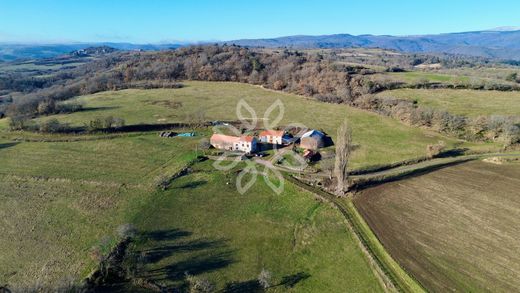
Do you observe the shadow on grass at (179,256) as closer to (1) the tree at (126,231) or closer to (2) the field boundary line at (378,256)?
(1) the tree at (126,231)

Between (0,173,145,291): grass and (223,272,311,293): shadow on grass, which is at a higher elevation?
(0,173,145,291): grass

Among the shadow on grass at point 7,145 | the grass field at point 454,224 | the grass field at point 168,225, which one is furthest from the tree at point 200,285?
the shadow on grass at point 7,145

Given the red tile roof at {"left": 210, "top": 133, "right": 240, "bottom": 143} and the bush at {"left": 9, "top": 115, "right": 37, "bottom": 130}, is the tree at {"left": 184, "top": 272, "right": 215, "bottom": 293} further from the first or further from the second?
the bush at {"left": 9, "top": 115, "right": 37, "bottom": 130}

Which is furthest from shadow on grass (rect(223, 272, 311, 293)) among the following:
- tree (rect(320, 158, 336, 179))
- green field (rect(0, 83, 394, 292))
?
tree (rect(320, 158, 336, 179))

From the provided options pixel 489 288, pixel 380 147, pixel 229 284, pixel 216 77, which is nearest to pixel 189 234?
pixel 229 284

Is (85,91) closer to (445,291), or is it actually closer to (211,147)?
(211,147)
